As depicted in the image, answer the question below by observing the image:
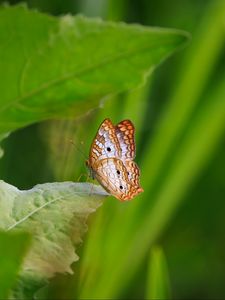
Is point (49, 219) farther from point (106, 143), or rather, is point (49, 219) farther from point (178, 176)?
point (178, 176)

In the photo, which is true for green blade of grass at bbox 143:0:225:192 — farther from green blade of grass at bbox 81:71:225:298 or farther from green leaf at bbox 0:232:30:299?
green leaf at bbox 0:232:30:299

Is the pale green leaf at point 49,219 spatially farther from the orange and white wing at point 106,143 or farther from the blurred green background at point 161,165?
the blurred green background at point 161,165

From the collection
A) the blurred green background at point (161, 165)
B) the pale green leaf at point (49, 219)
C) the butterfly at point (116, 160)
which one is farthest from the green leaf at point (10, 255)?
the blurred green background at point (161, 165)

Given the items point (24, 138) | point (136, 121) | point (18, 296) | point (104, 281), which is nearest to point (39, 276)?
point (18, 296)

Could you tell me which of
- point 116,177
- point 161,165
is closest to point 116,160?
point 116,177

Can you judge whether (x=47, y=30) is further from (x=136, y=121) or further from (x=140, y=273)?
(x=140, y=273)
